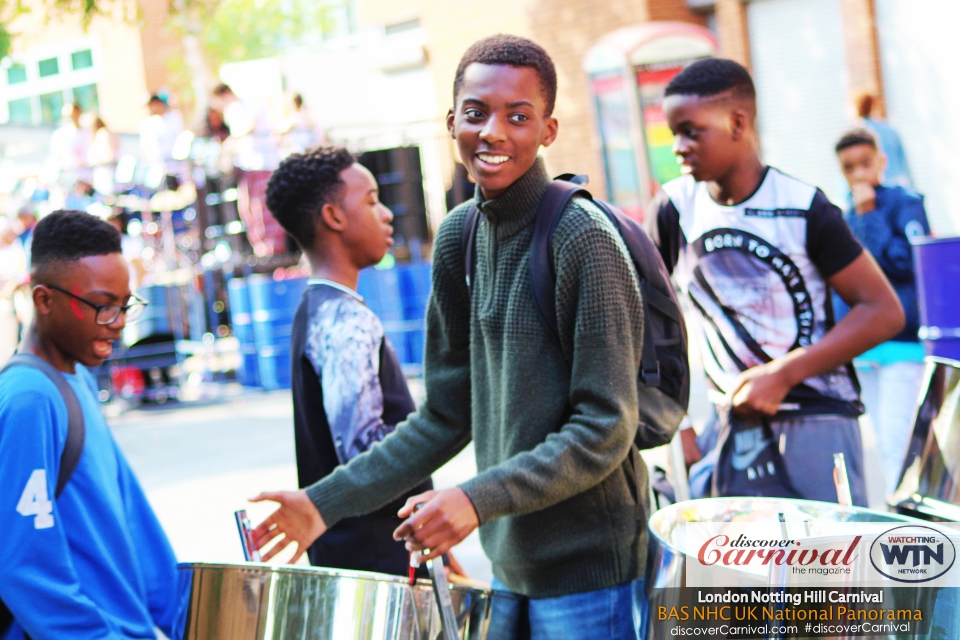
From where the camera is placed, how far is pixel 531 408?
64.9 inches

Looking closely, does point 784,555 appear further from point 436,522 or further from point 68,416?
point 68,416

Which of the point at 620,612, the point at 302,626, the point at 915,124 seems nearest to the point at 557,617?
the point at 620,612

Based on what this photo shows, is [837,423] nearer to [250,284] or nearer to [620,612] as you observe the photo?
[620,612]

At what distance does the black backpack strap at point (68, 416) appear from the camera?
1.95 meters

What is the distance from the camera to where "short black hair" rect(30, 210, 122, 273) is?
7.13 feet

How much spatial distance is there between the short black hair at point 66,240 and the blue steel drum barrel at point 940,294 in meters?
2.21

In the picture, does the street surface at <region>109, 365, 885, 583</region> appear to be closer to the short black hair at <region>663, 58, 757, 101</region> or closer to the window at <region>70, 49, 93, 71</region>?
the short black hair at <region>663, 58, 757, 101</region>

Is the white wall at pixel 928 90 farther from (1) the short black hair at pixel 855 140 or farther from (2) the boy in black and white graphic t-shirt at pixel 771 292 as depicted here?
(2) the boy in black and white graphic t-shirt at pixel 771 292

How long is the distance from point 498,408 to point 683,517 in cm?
36

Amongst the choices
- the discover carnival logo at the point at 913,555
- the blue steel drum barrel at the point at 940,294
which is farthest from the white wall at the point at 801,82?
the discover carnival logo at the point at 913,555

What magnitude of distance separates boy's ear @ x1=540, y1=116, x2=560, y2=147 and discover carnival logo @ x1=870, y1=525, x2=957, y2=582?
0.81 m

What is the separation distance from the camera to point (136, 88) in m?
21.0

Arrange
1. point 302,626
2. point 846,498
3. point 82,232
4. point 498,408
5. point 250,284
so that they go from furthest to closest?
point 250,284 → point 82,232 → point 498,408 → point 846,498 → point 302,626

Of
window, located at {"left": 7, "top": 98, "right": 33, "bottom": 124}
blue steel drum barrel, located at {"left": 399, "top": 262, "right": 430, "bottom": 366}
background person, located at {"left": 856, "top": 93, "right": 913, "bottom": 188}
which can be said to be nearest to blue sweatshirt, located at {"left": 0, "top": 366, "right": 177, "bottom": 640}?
background person, located at {"left": 856, "top": 93, "right": 913, "bottom": 188}
